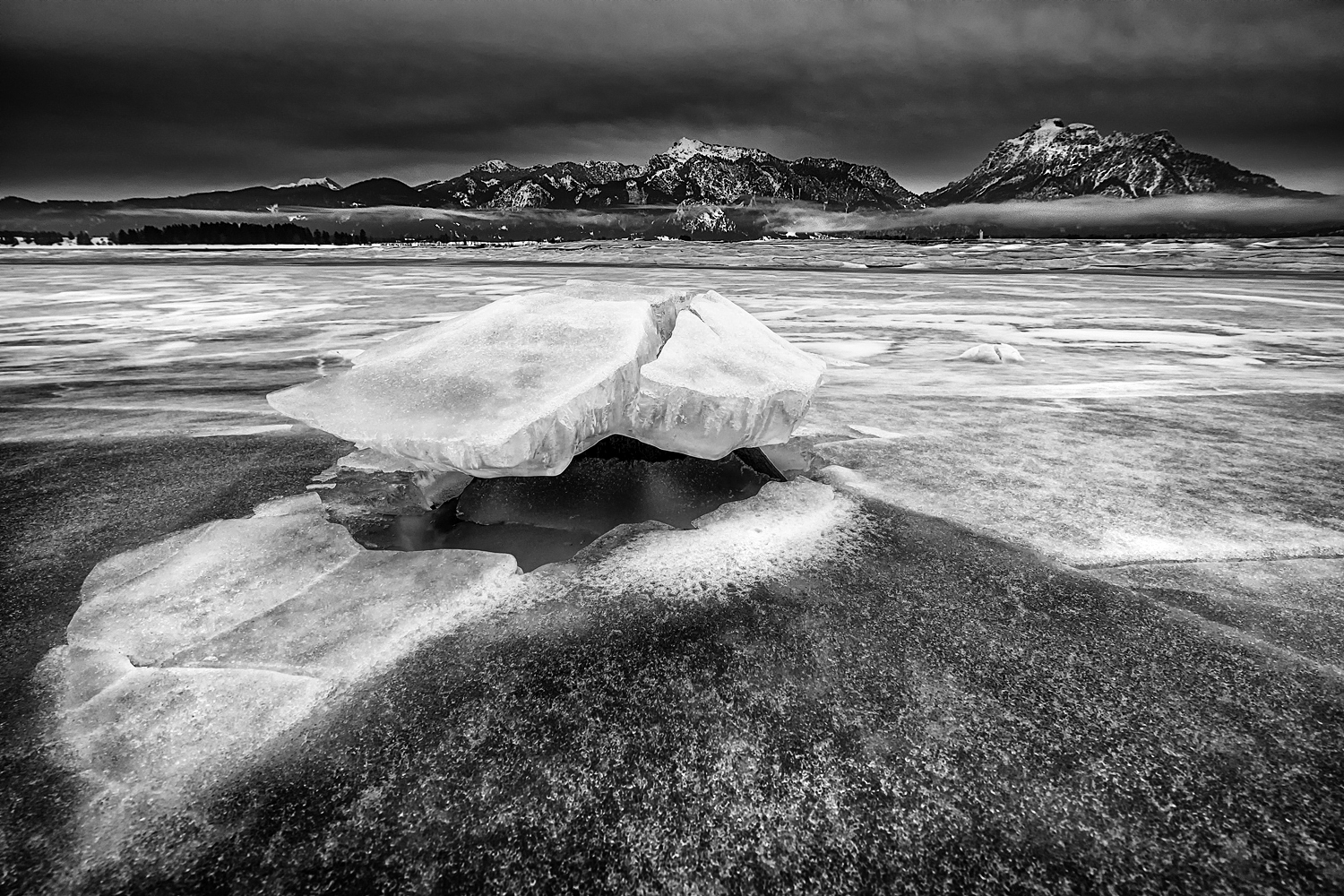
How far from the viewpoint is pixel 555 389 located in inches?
94.1

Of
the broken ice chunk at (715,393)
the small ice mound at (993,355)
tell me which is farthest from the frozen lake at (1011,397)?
the broken ice chunk at (715,393)

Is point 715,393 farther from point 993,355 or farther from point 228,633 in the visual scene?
point 993,355

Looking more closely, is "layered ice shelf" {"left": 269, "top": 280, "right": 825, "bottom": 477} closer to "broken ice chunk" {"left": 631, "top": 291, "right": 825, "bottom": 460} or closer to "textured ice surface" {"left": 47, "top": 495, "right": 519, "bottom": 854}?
"broken ice chunk" {"left": 631, "top": 291, "right": 825, "bottom": 460}

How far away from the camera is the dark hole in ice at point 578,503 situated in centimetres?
247

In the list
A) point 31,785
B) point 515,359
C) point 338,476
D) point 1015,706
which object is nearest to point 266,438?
point 338,476

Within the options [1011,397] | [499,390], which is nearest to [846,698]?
[499,390]

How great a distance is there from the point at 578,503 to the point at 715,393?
77 cm

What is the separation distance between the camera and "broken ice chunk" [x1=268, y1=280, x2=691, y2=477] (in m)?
2.23

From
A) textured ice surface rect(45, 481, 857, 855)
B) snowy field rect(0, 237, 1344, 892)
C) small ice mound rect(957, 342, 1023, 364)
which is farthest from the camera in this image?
small ice mound rect(957, 342, 1023, 364)

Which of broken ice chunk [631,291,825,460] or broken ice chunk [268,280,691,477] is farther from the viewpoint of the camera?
broken ice chunk [631,291,825,460]

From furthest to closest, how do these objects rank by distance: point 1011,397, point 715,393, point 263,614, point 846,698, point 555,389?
point 1011,397 < point 715,393 < point 555,389 < point 263,614 < point 846,698

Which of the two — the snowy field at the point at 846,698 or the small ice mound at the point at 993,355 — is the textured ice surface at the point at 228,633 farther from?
the small ice mound at the point at 993,355

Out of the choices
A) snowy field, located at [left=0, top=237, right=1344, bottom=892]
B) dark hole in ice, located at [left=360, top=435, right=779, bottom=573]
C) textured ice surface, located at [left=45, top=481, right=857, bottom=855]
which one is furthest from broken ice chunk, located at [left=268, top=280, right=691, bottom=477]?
snowy field, located at [left=0, top=237, right=1344, bottom=892]

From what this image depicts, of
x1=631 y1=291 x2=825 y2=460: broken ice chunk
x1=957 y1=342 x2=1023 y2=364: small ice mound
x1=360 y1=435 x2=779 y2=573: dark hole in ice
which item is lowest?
x1=360 y1=435 x2=779 y2=573: dark hole in ice
